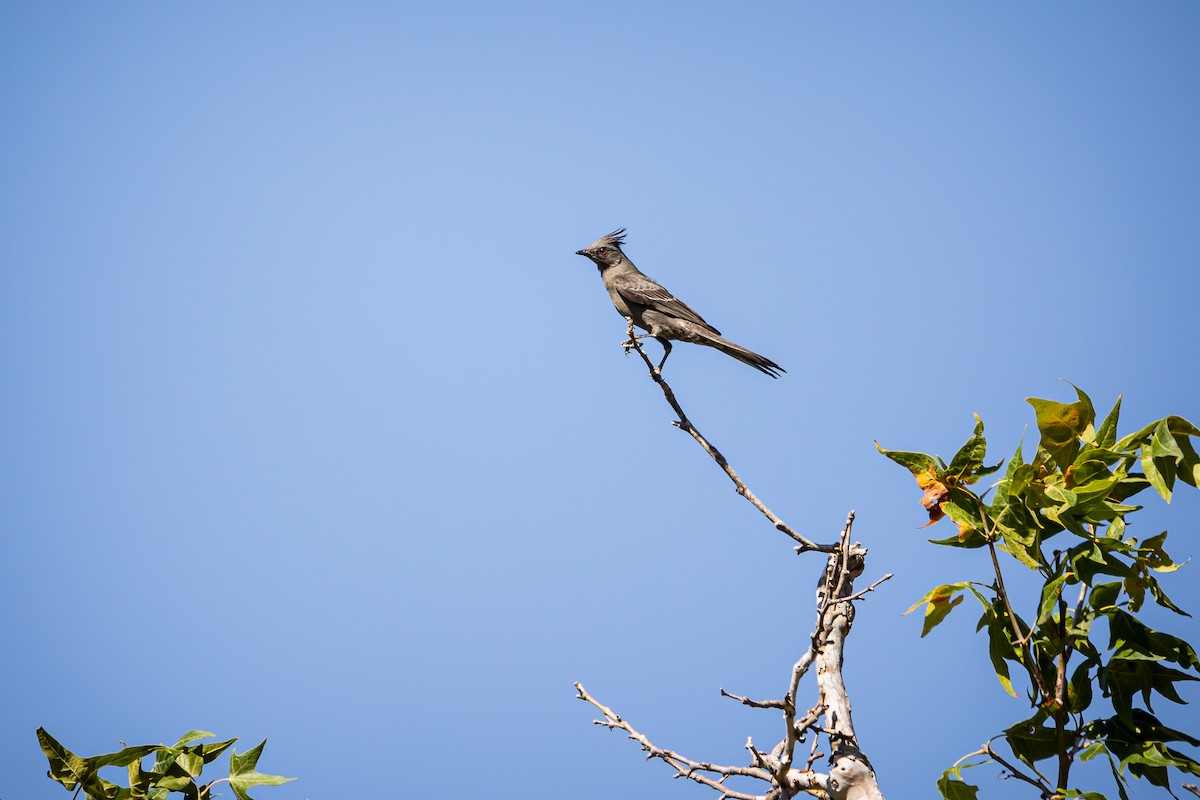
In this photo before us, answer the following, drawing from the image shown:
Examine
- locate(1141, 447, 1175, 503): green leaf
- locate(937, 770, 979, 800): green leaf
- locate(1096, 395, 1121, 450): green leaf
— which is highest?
locate(1096, 395, 1121, 450): green leaf

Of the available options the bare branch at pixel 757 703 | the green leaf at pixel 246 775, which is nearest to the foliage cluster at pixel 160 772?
the green leaf at pixel 246 775

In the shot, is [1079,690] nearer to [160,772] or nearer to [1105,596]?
[1105,596]

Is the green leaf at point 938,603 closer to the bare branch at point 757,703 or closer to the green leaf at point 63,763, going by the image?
Result: the bare branch at point 757,703

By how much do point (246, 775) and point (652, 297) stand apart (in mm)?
8644

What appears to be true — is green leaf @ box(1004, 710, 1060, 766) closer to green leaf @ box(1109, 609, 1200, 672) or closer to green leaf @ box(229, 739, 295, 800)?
green leaf @ box(1109, 609, 1200, 672)

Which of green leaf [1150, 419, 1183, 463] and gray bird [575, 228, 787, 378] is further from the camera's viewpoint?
gray bird [575, 228, 787, 378]

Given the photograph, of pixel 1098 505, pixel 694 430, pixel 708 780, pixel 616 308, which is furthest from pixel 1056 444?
pixel 616 308

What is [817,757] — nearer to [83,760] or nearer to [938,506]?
[938,506]

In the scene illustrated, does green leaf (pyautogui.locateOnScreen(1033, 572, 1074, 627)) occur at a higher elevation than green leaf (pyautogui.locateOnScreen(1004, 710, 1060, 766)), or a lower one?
higher

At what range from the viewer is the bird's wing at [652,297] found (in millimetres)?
11125

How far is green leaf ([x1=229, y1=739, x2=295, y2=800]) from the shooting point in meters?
3.56

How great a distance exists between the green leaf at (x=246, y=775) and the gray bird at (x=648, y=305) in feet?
21.8

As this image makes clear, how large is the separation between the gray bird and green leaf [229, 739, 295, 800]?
665 cm

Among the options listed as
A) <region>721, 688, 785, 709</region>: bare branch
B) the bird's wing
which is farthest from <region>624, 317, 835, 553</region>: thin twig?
the bird's wing
